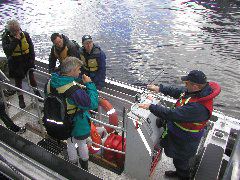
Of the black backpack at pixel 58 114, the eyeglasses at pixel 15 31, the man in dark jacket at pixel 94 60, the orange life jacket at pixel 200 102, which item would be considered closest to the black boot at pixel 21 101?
the eyeglasses at pixel 15 31

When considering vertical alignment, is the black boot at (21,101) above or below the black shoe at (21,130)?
above

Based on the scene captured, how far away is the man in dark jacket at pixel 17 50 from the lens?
4.87 m

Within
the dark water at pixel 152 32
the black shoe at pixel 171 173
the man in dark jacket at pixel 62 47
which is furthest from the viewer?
the dark water at pixel 152 32

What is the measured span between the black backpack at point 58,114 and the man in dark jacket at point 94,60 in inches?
68.7

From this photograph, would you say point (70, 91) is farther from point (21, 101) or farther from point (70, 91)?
point (21, 101)

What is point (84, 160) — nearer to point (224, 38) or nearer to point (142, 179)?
point (142, 179)

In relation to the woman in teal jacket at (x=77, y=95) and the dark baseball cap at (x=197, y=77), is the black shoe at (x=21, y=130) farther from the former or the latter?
the dark baseball cap at (x=197, y=77)

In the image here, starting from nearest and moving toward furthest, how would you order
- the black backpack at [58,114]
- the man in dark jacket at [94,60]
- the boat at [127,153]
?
the black backpack at [58,114] → the boat at [127,153] → the man in dark jacket at [94,60]

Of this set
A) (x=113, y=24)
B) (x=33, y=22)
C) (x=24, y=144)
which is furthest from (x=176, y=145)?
(x=33, y=22)

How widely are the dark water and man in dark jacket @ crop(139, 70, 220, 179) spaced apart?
7.43 meters

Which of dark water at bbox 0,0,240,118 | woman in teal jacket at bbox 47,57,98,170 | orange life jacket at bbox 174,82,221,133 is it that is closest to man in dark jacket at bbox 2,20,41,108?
woman in teal jacket at bbox 47,57,98,170

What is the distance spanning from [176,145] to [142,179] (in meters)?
0.72

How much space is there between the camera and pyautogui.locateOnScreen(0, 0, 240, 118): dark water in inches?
520

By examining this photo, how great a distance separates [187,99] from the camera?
325 cm
